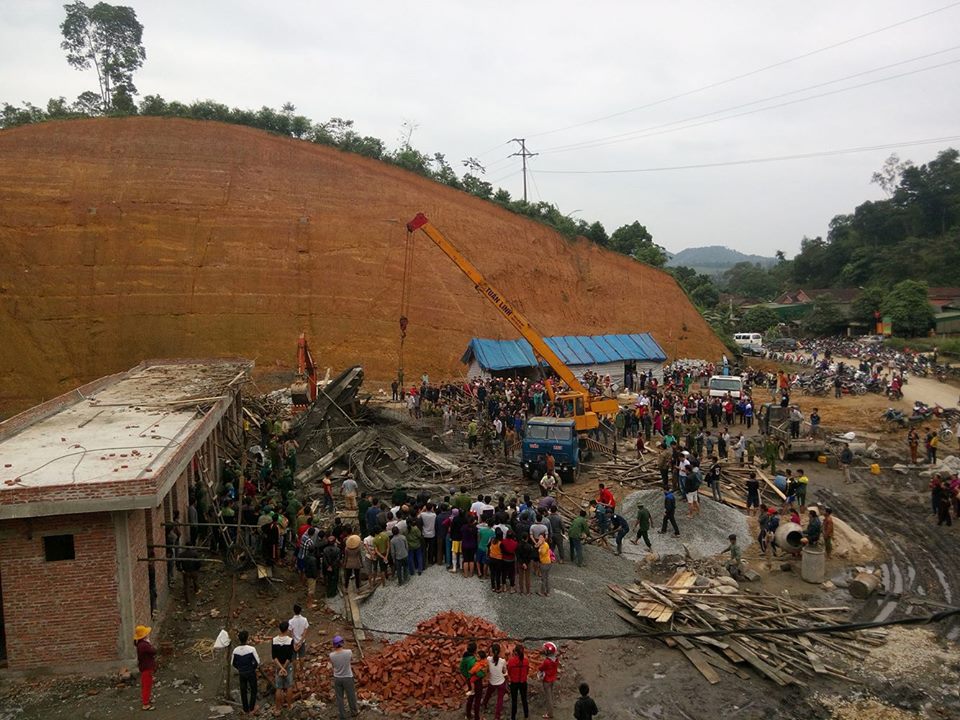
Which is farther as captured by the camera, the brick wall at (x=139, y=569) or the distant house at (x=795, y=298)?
the distant house at (x=795, y=298)

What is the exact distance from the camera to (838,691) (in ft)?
35.9

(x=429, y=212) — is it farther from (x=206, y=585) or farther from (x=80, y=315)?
(x=206, y=585)

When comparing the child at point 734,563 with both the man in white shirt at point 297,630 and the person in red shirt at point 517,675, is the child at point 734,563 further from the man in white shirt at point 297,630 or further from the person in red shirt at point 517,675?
the man in white shirt at point 297,630

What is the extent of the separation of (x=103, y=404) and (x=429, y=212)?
3336 cm

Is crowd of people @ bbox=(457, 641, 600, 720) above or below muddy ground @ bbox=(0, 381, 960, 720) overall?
above

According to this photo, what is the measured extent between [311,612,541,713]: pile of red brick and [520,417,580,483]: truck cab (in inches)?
387

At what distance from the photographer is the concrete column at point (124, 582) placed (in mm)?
11305

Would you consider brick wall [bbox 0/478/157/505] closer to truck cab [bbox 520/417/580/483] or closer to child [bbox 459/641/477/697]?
child [bbox 459/641/477/697]

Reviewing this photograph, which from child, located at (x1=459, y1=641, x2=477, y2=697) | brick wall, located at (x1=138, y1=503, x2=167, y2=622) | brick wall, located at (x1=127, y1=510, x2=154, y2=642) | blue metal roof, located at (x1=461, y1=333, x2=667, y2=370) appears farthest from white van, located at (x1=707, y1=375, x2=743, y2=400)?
brick wall, located at (x1=127, y1=510, x2=154, y2=642)

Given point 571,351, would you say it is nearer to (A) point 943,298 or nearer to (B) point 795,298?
(A) point 943,298

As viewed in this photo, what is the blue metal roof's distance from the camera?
121 feet

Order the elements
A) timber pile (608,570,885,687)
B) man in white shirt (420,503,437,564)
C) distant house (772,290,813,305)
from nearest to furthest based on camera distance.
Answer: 1. timber pile (608,570,885,687)
2. man in white shirt (420,503,437,564)
3. distant house (772,290,813,305)

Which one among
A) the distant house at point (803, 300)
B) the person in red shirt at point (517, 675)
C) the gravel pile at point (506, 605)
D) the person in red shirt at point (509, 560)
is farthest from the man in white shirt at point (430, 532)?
the distant house at point (803, 300)

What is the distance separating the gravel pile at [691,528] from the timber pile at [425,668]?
18.3 ft
